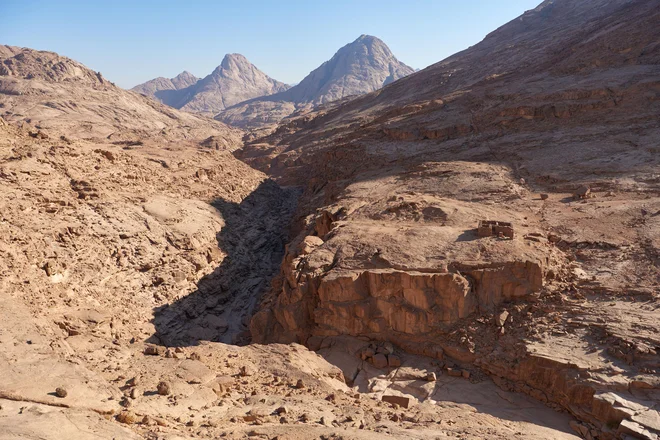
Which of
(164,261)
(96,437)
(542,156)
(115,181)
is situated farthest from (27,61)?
(96,437)

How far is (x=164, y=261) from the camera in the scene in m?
14.6

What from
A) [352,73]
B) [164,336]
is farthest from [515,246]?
[352,73]

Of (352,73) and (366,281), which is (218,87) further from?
(366,281)

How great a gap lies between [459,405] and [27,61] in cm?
6132

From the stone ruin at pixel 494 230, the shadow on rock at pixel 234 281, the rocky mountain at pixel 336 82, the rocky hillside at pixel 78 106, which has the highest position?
the rocky mountain at pixel 336 82

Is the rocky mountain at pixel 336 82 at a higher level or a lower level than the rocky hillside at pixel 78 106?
higher

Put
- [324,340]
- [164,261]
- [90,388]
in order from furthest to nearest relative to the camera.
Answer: [164,261] → [324,340] → [90,388]

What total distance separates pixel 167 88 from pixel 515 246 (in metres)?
143

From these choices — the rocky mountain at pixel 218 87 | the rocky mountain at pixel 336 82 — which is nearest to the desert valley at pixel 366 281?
the rocky mountain at pixel 336 82

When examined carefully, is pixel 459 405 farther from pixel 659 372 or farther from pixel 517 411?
pixel 659 372

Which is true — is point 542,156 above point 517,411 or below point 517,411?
above

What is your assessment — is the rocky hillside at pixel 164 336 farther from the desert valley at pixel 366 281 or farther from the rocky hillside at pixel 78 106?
the rocky hillside at pixel 78 106

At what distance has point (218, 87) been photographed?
4729 inches

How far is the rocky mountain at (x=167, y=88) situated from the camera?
408 feet
